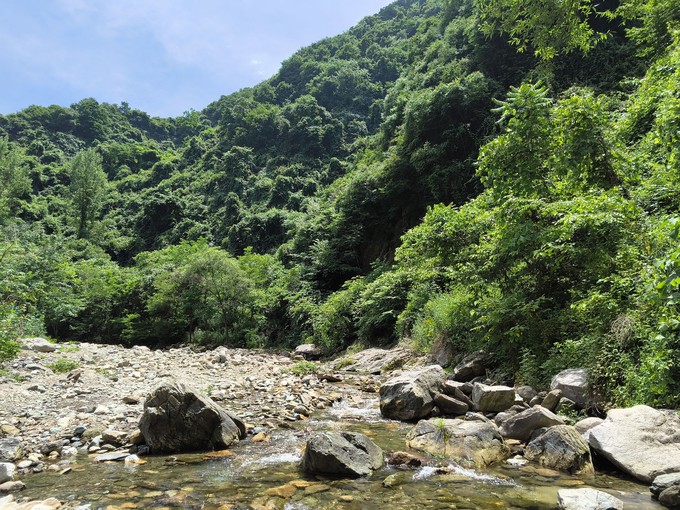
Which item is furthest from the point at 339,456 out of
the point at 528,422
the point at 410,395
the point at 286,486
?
the point at 410,395

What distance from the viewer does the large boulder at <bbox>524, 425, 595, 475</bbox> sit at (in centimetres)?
503

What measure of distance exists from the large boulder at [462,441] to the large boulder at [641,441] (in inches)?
47.1

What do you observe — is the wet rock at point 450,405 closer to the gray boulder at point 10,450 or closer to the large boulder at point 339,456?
the large boulder at point 339,456

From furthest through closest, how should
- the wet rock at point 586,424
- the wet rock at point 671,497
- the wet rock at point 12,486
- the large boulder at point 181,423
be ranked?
the large boulder at point 181,423, the wet rock at point 586,424, the wet rock at point 12,486, the wet rock at point 671,497

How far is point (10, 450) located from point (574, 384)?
837cm

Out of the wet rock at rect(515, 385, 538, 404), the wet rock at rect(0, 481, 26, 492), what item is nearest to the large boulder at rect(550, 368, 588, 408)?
the wet rock at rect(515, 385, 538, 404)

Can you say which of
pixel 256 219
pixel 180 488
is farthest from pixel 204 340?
pixel 180 488

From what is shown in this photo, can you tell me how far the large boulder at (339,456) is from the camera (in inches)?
206

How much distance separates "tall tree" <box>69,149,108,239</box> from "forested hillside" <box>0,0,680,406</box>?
0.35m

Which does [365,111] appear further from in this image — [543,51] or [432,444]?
[432,444]

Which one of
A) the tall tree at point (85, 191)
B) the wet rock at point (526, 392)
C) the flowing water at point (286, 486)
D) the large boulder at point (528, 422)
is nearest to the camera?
the flowing water at point (286, 486)

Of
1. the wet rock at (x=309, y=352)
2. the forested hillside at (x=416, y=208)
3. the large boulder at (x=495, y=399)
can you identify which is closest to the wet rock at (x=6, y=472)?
the forested hillside at (x=416, y=208)

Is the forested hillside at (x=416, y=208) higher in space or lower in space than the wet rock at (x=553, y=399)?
higher

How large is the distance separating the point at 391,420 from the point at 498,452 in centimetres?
272
